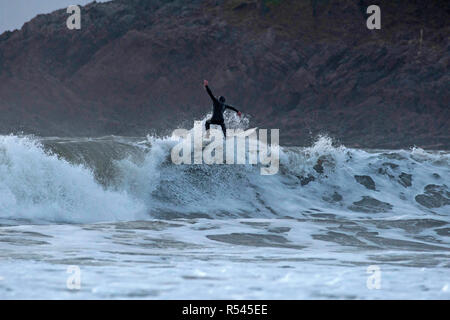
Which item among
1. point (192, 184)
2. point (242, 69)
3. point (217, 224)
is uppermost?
point (242, 69)

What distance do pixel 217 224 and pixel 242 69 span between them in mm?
49677

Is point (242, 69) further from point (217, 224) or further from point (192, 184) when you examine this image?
point (217, 224)

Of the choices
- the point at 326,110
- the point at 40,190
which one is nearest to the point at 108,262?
the point at 40,190

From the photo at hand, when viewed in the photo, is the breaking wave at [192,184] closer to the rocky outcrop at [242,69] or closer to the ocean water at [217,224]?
the ocean water at [217,224]

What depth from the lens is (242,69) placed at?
203 feet

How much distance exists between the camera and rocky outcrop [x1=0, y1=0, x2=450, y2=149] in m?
57.7

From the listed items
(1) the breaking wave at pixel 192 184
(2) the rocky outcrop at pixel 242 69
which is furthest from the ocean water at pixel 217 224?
(2) the rocky outcrop at pixel 242 69

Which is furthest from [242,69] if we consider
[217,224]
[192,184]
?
[217,224]

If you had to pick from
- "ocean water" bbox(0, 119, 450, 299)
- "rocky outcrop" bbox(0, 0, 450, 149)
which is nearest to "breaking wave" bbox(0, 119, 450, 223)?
"ocean water" bbox(0, 119, 450, 299)

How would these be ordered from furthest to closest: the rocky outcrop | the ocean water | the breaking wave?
the rocky outcrop < the breaking wave < the ocean water

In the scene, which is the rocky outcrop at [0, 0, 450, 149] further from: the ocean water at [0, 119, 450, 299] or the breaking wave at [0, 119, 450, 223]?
the ocean water at [0, 119, 450, 299]

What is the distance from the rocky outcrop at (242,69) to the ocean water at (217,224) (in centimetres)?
3397

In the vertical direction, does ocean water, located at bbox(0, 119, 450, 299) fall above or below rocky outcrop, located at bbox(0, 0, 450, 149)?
below

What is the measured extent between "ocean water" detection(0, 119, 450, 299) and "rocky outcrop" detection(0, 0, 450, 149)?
33973mm
